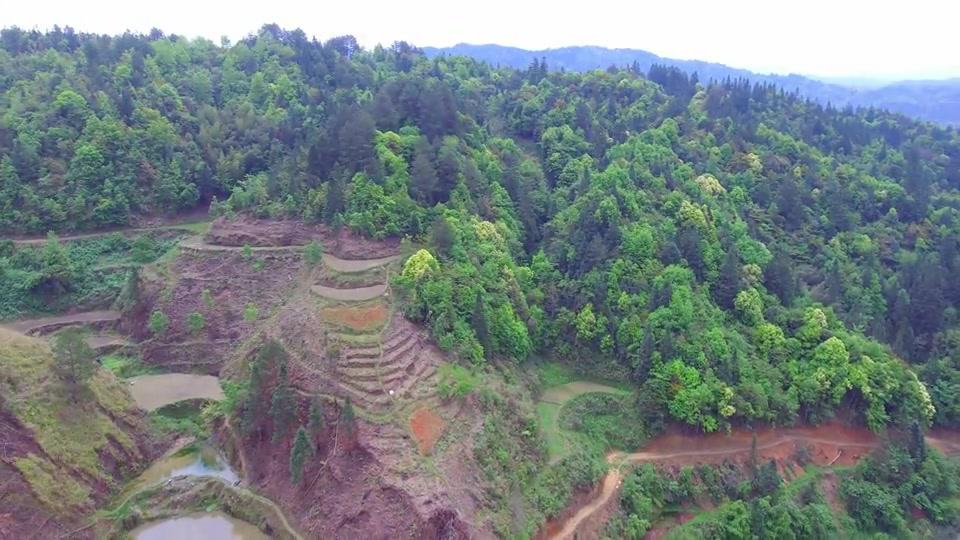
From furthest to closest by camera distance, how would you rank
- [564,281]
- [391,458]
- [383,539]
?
[564,281] < [391,458] < [383,539]

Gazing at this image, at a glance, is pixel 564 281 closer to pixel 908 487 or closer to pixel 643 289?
pixel 643 289

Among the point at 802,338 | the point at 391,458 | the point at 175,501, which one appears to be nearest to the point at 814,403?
the point at 802,338

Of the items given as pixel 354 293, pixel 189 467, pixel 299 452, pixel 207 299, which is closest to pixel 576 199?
pixel 354 293

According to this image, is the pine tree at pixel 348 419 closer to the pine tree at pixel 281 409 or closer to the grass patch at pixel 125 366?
the pine tree at pixel 281 409

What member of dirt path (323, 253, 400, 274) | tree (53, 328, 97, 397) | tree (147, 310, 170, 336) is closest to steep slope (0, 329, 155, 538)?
tree (53, 328, 97, 397)

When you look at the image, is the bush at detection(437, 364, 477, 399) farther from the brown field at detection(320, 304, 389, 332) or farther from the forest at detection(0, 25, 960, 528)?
the brown field at detection(320, 304, 389, 332)
